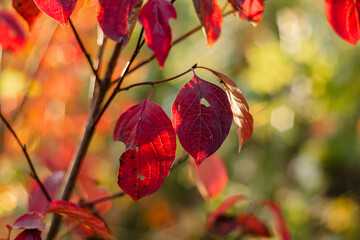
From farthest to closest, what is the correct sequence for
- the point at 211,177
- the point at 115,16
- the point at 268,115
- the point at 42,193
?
1. the point at 268,115
2. the point at 211,177
3. the point at 42,193
4. the point at 115,16

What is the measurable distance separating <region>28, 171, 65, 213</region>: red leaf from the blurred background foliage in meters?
0.89

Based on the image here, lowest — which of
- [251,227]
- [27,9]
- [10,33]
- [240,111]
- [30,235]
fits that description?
[251,227]

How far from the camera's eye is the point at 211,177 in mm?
1149

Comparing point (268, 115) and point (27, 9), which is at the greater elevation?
point (27, 9)

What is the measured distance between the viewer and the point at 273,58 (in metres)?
2.94

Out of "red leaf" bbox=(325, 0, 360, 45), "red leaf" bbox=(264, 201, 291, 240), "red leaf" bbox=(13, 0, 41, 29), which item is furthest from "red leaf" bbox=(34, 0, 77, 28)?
"red leaf" bbox=(264, 201, 291, 240)

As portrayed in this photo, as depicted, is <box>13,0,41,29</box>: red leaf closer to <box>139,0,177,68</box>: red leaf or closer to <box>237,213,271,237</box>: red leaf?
<box>139,0,177,68</box>: red leaf

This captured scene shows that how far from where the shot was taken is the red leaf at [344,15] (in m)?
0.72

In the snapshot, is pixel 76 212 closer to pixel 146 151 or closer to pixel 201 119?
pixel 146 151

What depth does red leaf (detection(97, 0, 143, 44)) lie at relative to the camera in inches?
24.0

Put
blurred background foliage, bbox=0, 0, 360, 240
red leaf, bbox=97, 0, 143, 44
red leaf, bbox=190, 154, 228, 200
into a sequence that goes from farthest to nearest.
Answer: blurred background foliage, bbox=0, 0, 360, 240
red leaf, bbox=190, 154, 228, 200
red leaf, bbox=97, 0, 143, 44

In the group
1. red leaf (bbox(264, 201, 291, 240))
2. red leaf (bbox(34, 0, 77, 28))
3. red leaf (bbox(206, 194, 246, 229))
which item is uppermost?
red leaf (bbox(34, 0, 77, 28))

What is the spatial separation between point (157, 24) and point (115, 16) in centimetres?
7

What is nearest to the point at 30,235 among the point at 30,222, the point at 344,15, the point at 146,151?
the point at 30,222
